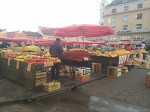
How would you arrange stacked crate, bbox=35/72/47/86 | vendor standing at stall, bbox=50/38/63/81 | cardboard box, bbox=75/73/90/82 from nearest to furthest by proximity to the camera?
stacked crate, bbox=35/72/47/86 < vendor standing at stall, bbox=50/38/63/81 < cardboard box, bbox=75/73/90/82

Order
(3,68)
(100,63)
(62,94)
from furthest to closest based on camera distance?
(100,63)
(3,68)
(62,94)

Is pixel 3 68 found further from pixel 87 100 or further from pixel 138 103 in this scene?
pixel 138 103

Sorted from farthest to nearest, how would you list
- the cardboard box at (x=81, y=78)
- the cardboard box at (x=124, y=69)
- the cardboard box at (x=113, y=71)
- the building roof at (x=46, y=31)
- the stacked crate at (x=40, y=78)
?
the building roof at (x=46, y=31)
the cardboard box at (x=124, y=69)
the cardboard box at (x=113, y=71)
the cardboard box at (x=81, y=78)
the stacked crate at (x=40, y=78)

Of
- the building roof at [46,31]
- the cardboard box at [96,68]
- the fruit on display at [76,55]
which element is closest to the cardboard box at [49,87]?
the fruit on display at [76,55]

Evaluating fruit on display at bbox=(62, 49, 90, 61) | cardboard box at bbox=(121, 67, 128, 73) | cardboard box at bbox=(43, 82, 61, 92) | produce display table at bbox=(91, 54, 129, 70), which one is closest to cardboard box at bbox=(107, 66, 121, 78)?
produce display table at bbox=(91, 54, 129, 70)

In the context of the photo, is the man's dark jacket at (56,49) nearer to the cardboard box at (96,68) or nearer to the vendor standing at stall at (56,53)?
the vendor standing at stall at (56,53)

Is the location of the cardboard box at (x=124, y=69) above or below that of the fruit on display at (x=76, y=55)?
below

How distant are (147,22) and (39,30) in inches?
1247

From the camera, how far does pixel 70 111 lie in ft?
20.4

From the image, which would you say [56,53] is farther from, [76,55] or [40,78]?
[40,78]

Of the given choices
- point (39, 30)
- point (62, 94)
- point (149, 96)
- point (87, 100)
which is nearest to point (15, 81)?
point (62, 94)

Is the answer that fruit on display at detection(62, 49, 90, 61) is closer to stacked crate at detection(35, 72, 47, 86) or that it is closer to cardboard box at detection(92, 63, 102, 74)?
cardboard box at detection(92, 63, 102, 74)

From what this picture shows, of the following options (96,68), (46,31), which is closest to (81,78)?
(96,68)

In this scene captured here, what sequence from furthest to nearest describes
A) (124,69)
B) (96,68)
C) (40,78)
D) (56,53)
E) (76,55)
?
1. (124,69)
2. (96,68)
3. (76,55)
4. (56,53)
5. (40,78)
